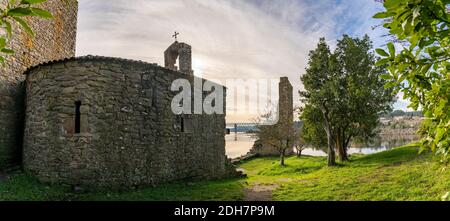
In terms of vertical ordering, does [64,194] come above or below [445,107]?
below

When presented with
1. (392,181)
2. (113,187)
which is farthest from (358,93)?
(113,187)

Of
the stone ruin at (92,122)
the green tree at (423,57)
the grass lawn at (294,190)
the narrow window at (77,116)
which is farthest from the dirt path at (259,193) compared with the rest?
the green tree at (423,57)

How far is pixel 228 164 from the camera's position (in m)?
14.7

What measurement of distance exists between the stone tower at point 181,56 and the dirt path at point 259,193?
634 centimetres

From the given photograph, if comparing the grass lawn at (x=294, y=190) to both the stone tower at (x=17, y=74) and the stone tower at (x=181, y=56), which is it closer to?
the stone tower at (x=17, y=74)

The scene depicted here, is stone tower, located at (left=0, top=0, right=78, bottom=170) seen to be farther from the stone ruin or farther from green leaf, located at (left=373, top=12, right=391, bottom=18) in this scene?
green leaf, located at (left=373, top=12, right=391, bottom=18)

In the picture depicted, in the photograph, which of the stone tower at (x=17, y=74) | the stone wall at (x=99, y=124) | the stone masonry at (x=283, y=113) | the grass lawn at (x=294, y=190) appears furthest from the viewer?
the stone masonry at (x=283, y=113)

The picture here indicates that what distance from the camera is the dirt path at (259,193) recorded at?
9.39m

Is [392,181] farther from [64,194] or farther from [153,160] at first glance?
[64,194]

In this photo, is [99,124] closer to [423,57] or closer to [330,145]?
[423,57]

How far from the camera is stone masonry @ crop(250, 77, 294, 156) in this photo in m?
29.5

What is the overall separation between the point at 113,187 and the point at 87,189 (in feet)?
2.36

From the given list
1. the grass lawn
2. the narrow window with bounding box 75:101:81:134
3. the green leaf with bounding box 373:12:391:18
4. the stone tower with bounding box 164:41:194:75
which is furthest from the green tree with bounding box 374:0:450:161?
the stone tower with bounding box 164:41:194:75

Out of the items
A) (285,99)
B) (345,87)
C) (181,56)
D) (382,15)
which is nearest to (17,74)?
(181,56)
